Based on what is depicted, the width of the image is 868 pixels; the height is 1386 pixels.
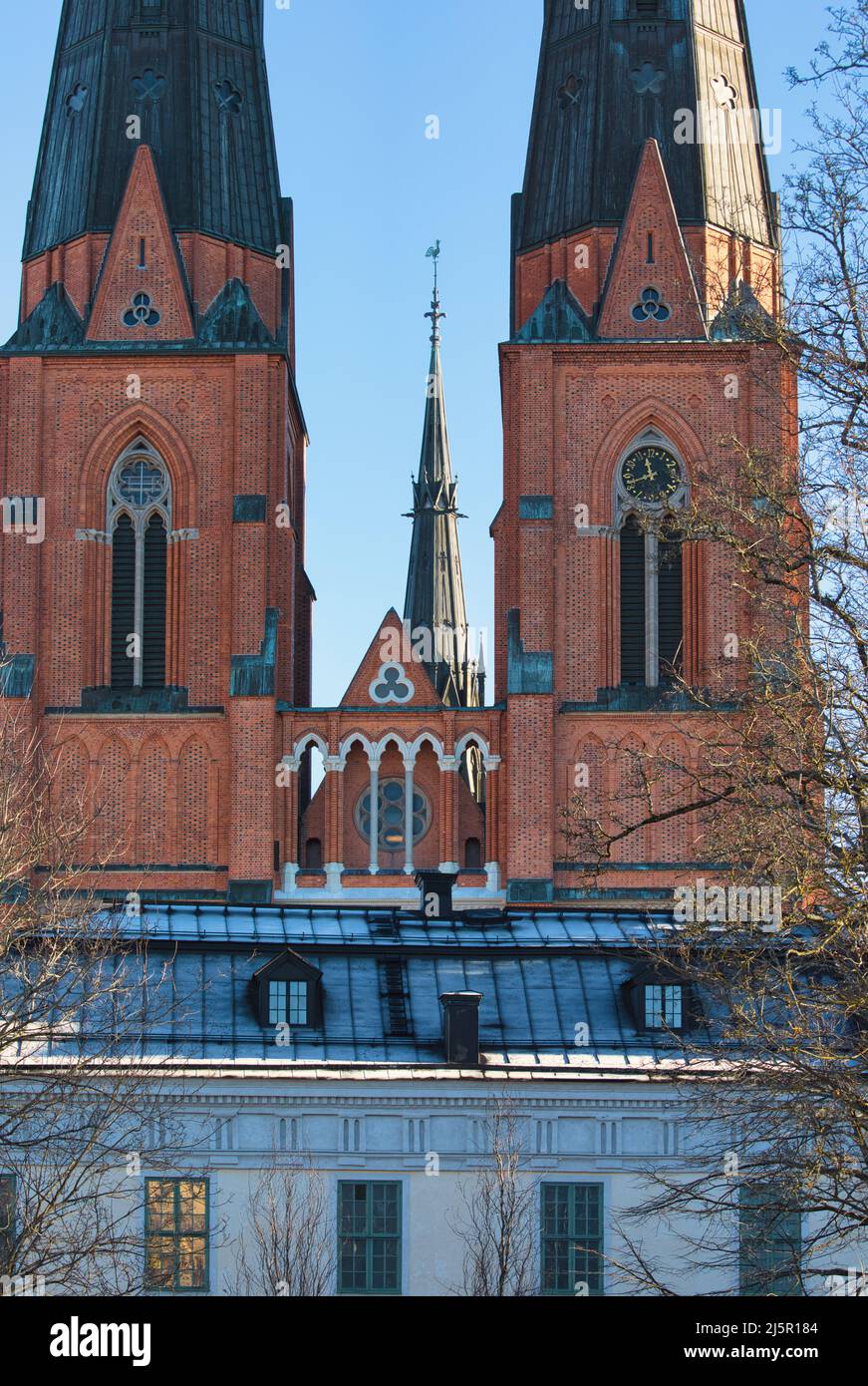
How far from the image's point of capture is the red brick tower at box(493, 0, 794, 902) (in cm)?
5025

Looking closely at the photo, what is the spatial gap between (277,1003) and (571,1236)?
4.63 meters

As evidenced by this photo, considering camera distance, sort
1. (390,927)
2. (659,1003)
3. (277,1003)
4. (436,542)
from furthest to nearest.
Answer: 1. (436,542)
2. (390,927)
3. (659,1003)
4. (277,1003)

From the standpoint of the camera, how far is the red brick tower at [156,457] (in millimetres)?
50531

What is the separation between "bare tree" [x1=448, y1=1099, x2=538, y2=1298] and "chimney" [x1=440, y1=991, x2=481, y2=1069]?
2.90 ft

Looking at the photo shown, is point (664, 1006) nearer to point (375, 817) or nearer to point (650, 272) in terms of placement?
point (375, 817)

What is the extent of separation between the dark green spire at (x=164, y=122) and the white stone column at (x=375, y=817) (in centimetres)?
1127

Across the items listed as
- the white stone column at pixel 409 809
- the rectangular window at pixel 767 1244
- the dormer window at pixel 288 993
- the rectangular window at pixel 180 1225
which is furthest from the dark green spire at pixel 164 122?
the rectangular window at pixel 767 1244

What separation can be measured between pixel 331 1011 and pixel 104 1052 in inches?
261

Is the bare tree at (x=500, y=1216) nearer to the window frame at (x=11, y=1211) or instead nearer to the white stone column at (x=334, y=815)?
the window frame at (x=11, y=1211)

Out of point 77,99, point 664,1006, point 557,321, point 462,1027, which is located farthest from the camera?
point 77,99

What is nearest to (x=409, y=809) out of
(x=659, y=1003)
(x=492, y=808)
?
(x=492, y=808)

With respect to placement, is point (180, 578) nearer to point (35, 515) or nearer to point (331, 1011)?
point (35, 515)

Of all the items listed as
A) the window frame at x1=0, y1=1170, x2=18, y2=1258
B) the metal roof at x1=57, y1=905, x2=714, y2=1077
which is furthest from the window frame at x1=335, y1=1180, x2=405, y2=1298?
the window frame at x1=0, y1=1170, x2=18, y2=1258

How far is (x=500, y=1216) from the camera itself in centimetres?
2841
